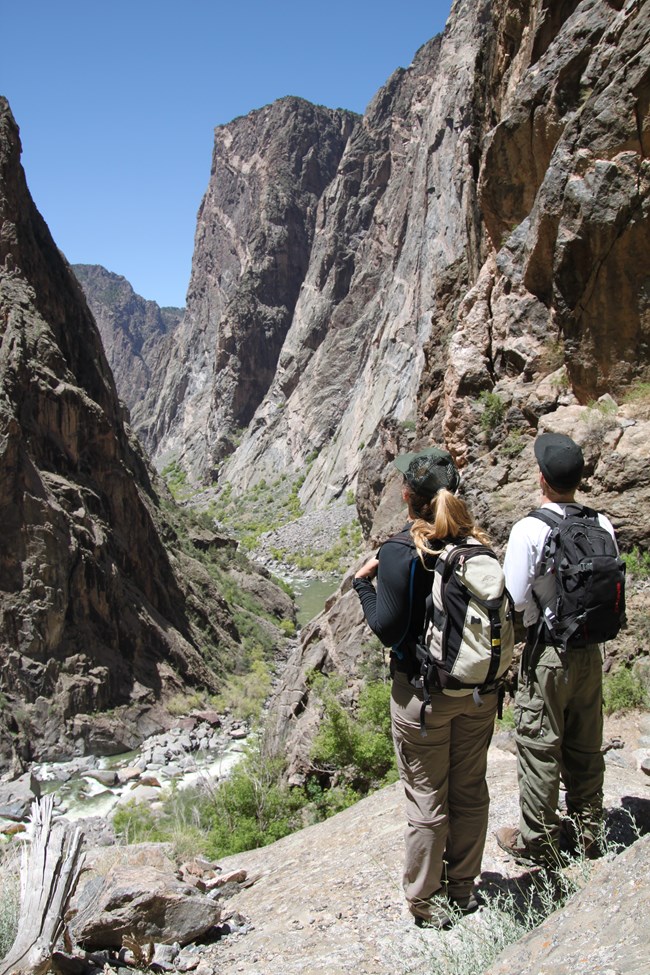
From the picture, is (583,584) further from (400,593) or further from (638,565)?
(638,565)

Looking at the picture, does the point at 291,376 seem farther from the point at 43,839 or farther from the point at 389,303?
the point at 43,839

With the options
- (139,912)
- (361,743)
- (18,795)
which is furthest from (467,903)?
(18,795)

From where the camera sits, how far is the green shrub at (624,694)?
5.50 metres

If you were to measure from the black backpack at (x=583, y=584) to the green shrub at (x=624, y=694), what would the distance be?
2.72m

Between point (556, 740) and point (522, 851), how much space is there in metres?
0.75

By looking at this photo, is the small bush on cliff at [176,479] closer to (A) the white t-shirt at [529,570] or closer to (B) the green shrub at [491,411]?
(B) the green shrub at [491,411]

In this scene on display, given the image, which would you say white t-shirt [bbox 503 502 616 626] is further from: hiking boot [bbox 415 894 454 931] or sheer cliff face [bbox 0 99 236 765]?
sheer cliff face [bbox 0 99 236 765]

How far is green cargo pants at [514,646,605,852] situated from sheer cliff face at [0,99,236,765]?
1611 centimetres

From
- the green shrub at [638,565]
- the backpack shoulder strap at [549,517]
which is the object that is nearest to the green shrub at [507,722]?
the green shrub at [638,565]

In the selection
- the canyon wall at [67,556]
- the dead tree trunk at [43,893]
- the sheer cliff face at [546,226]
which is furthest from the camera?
the canyon wall at [67,556]

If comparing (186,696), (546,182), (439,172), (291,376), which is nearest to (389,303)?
(439,172)

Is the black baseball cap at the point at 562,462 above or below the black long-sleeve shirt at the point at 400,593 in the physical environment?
above

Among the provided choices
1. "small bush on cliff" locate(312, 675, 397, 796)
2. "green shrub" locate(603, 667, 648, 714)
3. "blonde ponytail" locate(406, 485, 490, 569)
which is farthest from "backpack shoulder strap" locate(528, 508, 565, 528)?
"small bush on cliff" locate(312, 675, 397, 796)

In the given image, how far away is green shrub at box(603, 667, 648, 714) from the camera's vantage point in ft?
18.0
